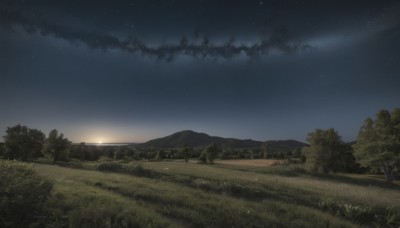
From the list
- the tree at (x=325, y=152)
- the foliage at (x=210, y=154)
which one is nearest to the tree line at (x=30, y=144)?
the foliage at (x=210, y=154)

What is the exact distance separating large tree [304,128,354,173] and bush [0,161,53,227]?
52.7m

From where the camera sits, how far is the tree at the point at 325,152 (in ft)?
166

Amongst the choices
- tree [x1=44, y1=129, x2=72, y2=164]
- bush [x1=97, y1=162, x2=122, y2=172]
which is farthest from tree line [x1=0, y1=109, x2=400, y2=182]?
bush [x1=97, y1=162, x2=122, y2=172]

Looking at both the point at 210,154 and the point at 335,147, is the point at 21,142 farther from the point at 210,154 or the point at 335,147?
the point at 335,147

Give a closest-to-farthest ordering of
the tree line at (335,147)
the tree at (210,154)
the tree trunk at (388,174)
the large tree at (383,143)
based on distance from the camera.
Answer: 1. the large tree at (383,143)
2. the tree line at (335,147)
3. the tree trunk at (388,174)
4. the tree at (210,154)

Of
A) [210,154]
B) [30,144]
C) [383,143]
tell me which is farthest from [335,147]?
[30,144]

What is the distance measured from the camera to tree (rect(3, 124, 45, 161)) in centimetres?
5403

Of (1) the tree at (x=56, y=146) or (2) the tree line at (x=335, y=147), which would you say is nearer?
(2) the tree line at (x=335, y=147)

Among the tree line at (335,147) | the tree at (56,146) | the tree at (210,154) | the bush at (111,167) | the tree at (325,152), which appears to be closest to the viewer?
the bush at (111,167)

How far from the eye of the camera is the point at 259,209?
11.6m

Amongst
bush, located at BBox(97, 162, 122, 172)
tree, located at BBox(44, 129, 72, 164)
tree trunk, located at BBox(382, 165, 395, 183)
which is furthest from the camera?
tree, located at BBox(44, 129, 72, 164)

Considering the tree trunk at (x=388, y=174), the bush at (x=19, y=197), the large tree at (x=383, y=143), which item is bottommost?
the tree trunk at (x=388, y=174)

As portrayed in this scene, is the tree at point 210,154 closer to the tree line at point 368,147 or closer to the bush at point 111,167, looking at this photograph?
the tree line at point 368,147

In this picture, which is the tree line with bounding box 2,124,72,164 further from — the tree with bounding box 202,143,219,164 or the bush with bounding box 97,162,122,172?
A: the tree with bounding box 202,143,219,164
